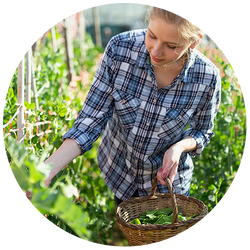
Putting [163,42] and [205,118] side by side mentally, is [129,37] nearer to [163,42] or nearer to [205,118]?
[163,42]

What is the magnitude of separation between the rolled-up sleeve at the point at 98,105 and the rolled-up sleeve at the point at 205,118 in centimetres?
41

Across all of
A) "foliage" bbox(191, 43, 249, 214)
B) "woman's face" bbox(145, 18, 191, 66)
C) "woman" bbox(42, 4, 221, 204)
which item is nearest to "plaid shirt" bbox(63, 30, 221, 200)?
"woman" bbox(42, 4, 221, 204)

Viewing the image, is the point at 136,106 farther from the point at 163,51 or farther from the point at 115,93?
the point at 163,51

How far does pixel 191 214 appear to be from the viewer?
1.27 m

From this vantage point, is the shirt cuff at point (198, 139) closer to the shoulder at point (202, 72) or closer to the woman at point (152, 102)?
the woman at point (152, 102)

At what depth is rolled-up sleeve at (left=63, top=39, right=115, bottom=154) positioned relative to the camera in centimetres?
117

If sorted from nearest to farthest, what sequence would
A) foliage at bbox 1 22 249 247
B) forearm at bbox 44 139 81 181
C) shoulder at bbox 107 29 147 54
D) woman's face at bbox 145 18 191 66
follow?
1. forearm at bbox 44 139 81 181
2. woman's face at bbox 145 18 191 66
3. shoulder at bbox 107 29 147 54
4. foliage at bbox 1 22 249 247

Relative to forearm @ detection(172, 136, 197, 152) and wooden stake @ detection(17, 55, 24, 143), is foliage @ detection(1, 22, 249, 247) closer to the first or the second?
wooden stake @ detection(17, 55, 24, 143)

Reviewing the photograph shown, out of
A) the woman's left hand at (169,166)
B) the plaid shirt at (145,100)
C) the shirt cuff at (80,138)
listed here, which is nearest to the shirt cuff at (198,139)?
the plaid shirt at (145,100)

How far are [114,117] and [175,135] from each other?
301 mm

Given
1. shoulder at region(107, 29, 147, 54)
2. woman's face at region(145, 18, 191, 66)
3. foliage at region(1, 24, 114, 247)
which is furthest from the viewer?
shoulder at region(107, 29, 147, 54)

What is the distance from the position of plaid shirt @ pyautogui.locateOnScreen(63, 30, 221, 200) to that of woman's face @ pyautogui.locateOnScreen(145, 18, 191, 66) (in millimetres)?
138

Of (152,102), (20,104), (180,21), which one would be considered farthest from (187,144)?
(20,104)

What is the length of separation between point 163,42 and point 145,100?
29 centimetres
